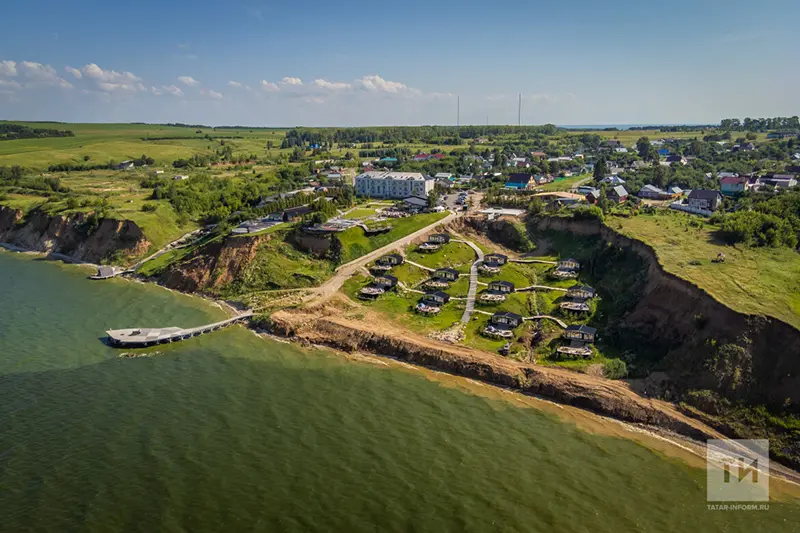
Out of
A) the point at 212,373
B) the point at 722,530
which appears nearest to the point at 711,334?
the point at 722,530

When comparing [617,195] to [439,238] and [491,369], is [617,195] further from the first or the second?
[491,369]

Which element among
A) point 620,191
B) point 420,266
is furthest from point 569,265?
point 620,191

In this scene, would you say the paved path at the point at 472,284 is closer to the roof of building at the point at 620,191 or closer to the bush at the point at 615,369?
the bush at the point at 615,369

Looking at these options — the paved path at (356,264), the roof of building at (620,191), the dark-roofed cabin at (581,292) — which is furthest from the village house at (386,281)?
the roof of building at (620,191)

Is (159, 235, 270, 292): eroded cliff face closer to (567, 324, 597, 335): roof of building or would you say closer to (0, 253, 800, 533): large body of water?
(0, 253, 800, 533): large body of water

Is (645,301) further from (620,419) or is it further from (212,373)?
(212,373)

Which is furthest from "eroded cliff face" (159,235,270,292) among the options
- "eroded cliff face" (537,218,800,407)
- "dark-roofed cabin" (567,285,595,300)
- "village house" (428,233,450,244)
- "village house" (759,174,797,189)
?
"village house" (759,174,797,189)
